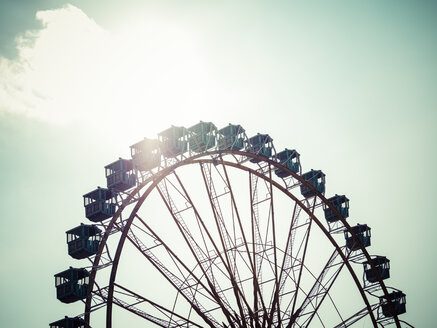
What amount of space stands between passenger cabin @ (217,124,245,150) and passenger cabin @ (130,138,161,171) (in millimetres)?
3703

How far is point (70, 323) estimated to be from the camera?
27781 millimetres

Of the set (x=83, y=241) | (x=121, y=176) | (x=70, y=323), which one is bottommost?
(x=70, y=323)

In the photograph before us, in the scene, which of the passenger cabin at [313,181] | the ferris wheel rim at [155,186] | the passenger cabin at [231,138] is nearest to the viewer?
the ferris wheel rim at [155,186]

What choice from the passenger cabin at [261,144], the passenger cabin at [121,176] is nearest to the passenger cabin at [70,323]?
the passenger cabin at [121,176]

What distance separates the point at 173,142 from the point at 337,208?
1364 centimetres

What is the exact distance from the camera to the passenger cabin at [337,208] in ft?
127

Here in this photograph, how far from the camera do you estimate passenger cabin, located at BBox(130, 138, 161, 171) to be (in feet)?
98.1

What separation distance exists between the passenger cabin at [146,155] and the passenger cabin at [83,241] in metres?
3.65

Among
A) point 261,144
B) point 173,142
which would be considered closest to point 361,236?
point 261,144

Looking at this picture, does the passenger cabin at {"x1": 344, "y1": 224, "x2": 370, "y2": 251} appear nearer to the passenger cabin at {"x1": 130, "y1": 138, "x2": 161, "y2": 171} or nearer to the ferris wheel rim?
the ferris wheel rim

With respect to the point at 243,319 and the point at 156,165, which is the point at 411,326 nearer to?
the point at 243,319

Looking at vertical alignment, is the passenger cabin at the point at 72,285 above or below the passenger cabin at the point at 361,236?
below

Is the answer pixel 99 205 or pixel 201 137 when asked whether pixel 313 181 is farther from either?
pixel 99 205

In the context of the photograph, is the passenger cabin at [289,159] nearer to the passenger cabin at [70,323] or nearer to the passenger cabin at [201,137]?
the passenger cabin at [201,137]
